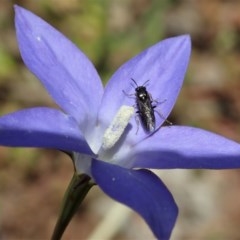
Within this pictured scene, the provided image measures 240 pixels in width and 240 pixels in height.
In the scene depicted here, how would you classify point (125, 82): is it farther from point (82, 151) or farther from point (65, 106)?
point (82, 151)

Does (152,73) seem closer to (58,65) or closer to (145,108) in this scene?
(145,108)

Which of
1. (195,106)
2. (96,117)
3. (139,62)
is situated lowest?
(195,106)

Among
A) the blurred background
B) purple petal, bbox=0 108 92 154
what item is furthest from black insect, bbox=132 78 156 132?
the blurred background

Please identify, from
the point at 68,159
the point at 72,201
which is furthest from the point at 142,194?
the point at 68,159

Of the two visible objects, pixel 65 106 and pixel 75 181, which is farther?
pixel 65 106

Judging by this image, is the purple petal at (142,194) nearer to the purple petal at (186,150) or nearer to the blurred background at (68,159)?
the purple petal at (186,150)

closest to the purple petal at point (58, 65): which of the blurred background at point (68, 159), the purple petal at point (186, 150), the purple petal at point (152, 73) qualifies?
the purple petal at point (152, 73)

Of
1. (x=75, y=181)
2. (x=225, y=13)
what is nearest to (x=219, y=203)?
(x=225, y=13)
